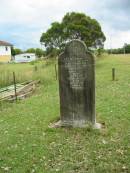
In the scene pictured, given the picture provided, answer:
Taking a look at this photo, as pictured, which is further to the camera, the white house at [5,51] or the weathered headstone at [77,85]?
the white house at [5,51]

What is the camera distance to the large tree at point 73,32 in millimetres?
41188

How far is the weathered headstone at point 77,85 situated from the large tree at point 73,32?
3368 cm

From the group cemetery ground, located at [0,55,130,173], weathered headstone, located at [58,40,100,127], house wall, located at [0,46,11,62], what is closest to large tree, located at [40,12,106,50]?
cemetery ground, located at [0,55,130,173]

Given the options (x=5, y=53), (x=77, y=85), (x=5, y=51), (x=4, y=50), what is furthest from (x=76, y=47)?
(x=5, y=51)

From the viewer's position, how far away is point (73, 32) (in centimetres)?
4147

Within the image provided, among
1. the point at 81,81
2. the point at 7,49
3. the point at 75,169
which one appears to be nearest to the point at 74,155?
the point at 75,169

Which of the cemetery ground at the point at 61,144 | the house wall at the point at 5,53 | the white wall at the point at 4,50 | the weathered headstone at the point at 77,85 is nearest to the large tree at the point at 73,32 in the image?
the cemetery ground at the point at 61,144

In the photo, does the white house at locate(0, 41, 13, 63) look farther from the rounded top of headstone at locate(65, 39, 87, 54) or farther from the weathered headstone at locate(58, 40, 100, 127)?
the rounded top of headstone at locate(65, 39, 87, 54)

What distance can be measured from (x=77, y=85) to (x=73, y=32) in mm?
34700

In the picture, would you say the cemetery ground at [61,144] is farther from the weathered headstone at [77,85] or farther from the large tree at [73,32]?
the large tree at [73,32]

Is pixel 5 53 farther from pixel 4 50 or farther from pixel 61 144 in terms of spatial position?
pixel 61 144

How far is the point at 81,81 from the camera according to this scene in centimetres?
755

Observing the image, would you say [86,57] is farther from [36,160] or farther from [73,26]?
[73,26]

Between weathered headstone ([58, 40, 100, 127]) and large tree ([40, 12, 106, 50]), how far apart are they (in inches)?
1326
